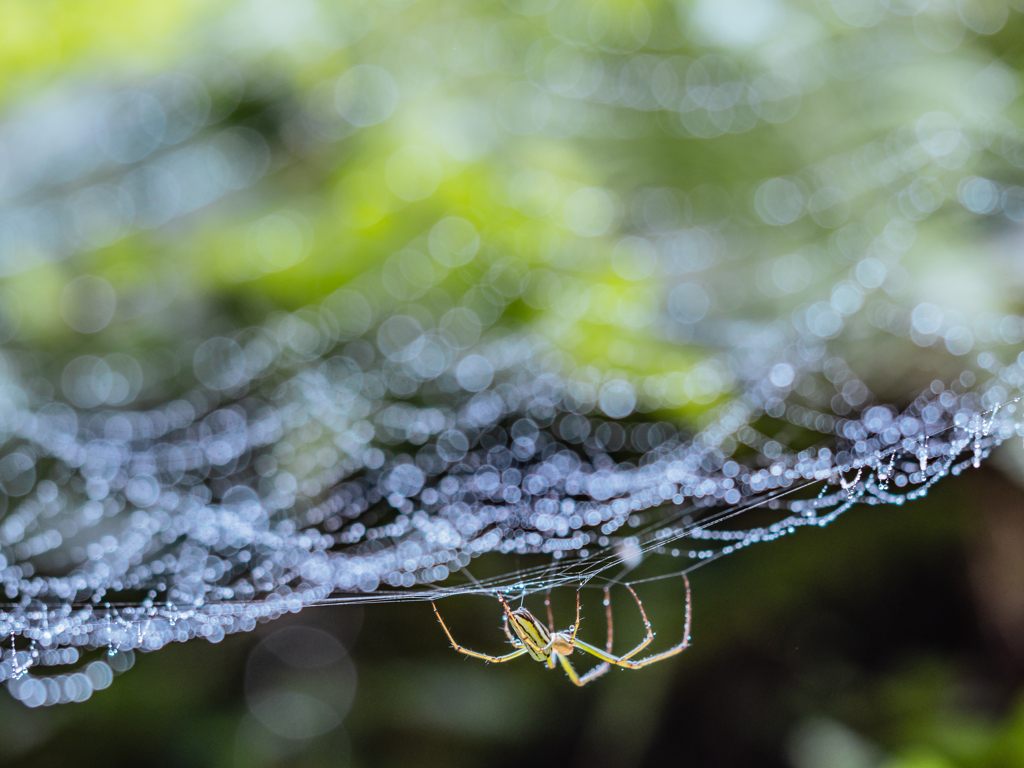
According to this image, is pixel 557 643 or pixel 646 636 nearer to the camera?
pixel 557 643

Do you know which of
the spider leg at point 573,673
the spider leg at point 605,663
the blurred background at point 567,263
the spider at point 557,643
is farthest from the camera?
the blurred background at point 567,263

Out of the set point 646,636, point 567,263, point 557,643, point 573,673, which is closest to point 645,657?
point 646,636

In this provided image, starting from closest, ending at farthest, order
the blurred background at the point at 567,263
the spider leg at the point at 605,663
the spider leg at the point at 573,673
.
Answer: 1. the spider leg at the point at 573,673
2. the spider leg at the point at 605,663
3. the blurred background at the point at 567,263

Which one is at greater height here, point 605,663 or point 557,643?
point 557,643

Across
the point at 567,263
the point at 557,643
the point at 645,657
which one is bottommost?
the point at 645,657

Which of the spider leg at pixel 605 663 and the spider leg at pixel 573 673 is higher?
the spider leg at pixel 573 673

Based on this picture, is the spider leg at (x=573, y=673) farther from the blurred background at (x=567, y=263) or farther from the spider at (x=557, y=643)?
the blurred background at (x=567, y=263)

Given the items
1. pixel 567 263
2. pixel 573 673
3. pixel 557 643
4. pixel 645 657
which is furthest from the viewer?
pixel 567 263

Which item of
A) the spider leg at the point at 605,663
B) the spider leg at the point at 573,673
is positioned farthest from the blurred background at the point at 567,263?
the spider leg at the point at 573,673

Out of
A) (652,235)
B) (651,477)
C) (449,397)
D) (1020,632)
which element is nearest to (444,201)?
(449,397)

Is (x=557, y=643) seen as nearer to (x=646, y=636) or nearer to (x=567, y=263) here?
(x=646, y=636)
